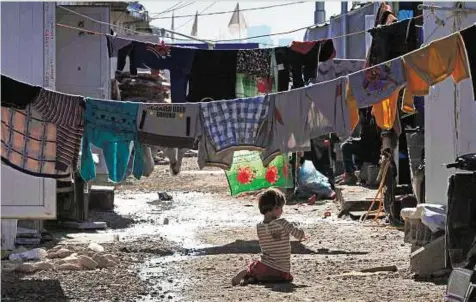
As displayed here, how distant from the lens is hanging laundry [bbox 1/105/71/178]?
786 centimetres

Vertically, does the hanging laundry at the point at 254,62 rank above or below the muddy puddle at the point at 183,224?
above

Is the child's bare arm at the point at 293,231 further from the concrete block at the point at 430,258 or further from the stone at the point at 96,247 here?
the stone at the point at 96,247

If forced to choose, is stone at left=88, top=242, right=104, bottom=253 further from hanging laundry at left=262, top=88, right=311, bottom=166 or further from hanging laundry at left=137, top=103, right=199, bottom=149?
hanging laundry at left=262, top=88, right=311, bottom=166

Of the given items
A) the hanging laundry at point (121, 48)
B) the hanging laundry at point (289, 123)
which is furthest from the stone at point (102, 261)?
the hanging laundry at point (121, 48)

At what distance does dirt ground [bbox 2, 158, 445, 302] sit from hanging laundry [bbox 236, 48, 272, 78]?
2.33 m

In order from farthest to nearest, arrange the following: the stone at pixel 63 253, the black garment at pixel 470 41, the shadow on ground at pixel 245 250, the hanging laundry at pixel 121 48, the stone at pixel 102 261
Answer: the hanging laundry at pixel 121 48
the shadow on ground at pixel 245 250
the stone at pixel 63 253
the stone at pixel 102 261
the black garment at pixel 470 41

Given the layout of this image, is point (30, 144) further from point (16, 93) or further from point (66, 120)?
point (16, 93)

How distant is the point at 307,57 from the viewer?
12328 mm

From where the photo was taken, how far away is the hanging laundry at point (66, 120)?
7949 millimetres

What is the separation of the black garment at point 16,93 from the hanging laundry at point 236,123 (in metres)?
1.68

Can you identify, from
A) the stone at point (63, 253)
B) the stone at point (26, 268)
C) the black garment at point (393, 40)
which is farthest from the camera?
the black garment at point (393, 40)

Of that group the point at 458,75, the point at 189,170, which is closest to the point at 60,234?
the point at 458,75

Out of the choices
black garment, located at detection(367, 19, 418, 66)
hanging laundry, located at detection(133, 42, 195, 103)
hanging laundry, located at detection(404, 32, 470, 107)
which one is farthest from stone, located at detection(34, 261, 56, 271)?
black garment, located at detection(367, 19, 418, 66)

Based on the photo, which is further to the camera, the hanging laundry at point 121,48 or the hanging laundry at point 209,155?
the hanging laundry at point 121,48
